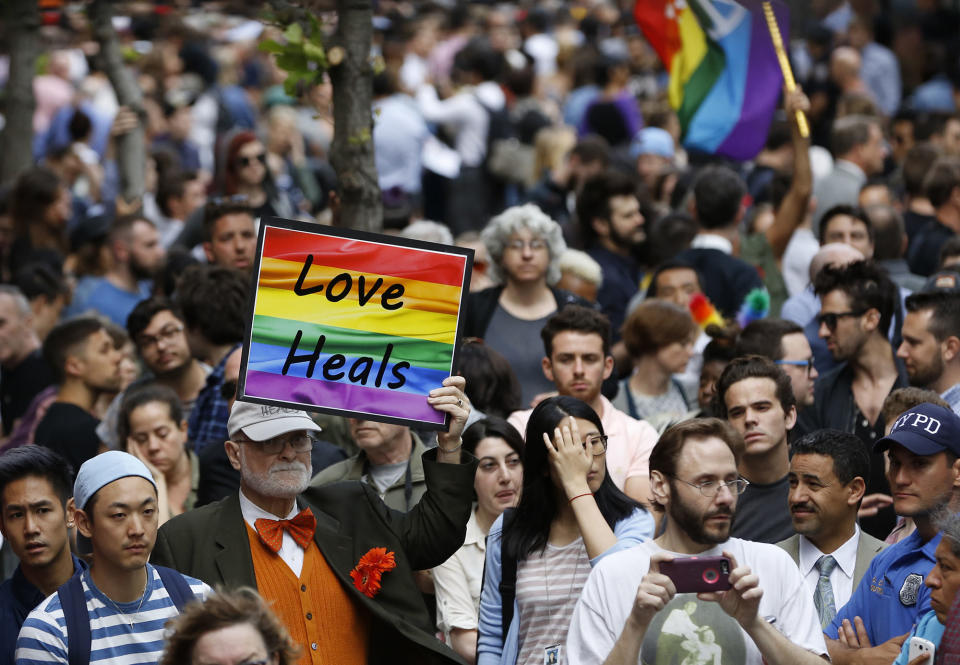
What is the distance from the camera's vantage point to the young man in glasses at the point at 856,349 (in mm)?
8102

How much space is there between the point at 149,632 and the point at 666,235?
21.7 ft

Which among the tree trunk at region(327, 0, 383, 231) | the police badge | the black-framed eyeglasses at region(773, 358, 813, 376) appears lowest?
the police badge

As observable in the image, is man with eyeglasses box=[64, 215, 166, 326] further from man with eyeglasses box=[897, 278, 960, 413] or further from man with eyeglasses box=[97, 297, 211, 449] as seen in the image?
man with eyeglasses box=[897, 278, 960, 413]

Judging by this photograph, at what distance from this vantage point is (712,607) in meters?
5.26

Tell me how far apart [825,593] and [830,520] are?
31cm

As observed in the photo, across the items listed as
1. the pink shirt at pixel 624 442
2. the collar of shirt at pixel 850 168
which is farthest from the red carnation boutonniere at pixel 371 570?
the collar of shirt at pixel 850 168

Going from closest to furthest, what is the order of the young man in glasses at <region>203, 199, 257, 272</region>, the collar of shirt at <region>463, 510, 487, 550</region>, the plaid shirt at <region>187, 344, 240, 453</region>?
the collar of shirt at <region>463, 510, 487, 550</region>
the plaid shirt at <region>187, 344, 240, 453</region>
the young man in glasses at <region>203, 199, 257, 272</region>

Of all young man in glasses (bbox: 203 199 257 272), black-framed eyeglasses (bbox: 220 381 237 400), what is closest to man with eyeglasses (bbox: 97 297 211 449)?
black-framed eyeglasses (bbox: 220 381 237 400)

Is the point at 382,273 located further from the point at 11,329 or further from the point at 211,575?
the point at 11,329

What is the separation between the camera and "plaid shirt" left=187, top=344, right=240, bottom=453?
27.6 feet

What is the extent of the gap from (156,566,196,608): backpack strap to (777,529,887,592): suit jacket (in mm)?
2466

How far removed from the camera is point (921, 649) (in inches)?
200

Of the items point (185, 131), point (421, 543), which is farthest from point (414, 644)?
point (185, 131)

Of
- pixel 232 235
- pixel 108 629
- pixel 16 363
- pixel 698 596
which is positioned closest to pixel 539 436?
pixel 698 596
